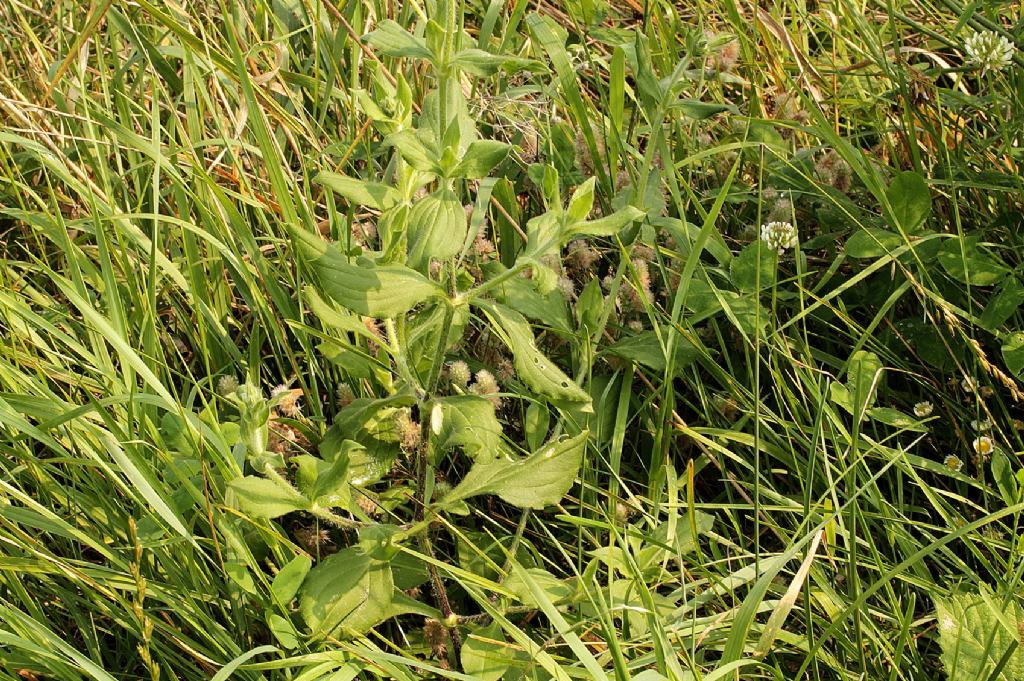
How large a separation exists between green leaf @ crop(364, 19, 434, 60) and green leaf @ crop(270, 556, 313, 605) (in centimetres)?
82

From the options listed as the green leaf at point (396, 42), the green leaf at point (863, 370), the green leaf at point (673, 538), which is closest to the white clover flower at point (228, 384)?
the green leaf at point (396, 42)

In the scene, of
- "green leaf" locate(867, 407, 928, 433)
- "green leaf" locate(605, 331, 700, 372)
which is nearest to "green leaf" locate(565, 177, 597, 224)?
"green leaf" locate(605, 331, 700, 372)

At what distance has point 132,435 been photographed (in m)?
1.74

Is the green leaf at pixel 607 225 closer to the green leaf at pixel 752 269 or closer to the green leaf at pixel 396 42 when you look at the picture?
the green leaf at pixel 396 42

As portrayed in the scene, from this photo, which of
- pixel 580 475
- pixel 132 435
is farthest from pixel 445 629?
pixel 132 435

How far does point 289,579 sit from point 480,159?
735 mm

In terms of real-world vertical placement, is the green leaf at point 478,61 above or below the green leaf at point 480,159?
above

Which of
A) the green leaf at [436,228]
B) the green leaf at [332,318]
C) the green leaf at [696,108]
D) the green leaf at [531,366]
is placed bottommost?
the green leaf at [531,366]

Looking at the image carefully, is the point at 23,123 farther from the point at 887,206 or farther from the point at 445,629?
the point at 887,206

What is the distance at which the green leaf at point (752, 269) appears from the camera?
2.15 meters

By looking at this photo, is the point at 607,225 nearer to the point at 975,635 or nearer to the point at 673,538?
the point at 673,538

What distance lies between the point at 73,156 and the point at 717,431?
1689 mm

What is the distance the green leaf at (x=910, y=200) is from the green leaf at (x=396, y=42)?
115 cm

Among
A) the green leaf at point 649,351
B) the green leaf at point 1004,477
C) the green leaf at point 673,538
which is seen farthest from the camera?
the green leaf at point 649,351
